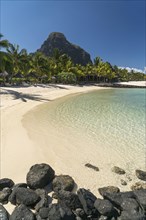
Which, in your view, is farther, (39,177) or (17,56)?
(17,56)

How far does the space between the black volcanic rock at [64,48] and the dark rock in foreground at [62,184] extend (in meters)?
117

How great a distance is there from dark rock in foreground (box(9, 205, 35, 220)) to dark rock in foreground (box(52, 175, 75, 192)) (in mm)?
1121

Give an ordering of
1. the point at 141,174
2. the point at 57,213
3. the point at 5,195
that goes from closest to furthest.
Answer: the point at 57,213, the point at 5,195, the point at 141,174

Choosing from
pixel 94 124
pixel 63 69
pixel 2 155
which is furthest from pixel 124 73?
pixel 2 155

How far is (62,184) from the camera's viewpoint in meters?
5.15

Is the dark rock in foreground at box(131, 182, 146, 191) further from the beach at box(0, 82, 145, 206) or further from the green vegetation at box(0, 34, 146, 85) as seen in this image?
the green vegetation at box(0, 34, 146, 85)

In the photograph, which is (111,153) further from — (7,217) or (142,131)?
(7,217)

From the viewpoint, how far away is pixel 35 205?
4.42m

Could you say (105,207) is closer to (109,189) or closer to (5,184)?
(109,189)

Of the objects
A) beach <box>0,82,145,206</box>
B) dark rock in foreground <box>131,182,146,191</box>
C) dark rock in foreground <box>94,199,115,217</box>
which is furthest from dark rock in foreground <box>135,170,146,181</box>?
dark rock in foreground <box>94,199,115,217</box>

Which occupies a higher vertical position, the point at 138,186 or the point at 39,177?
the point at 39,177

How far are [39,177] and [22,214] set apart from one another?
1296mm

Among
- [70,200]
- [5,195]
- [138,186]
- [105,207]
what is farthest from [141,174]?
[5,195]

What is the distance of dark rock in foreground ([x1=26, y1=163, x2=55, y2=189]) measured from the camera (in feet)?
16.7
